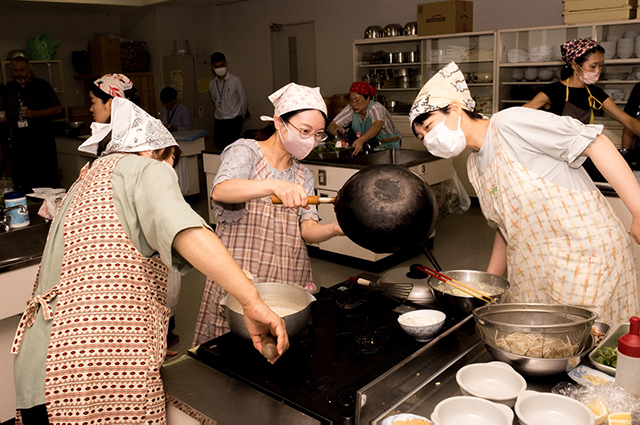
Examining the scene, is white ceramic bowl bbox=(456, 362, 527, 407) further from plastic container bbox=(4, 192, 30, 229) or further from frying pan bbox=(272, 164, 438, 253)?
plastic container bbox=(4, 192, 30, 229)

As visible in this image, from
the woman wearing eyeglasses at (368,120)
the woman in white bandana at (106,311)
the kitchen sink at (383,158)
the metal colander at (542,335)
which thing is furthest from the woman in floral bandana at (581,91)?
the woman in white bandana at (106,311)

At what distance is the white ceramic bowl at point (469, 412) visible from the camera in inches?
46.9

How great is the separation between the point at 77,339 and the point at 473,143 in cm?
138

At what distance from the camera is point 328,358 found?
4.88 feet

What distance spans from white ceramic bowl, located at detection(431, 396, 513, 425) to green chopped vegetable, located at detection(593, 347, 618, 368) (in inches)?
14.8

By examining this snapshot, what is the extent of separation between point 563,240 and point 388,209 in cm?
80

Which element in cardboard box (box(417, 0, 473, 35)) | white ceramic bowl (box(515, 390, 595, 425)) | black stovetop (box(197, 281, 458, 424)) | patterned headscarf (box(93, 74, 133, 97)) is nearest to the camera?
white ceramic bowl (box(515, 390, 595, 425))

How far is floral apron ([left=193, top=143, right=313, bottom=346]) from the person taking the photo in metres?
2.11

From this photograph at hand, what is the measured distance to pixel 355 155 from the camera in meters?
5.07

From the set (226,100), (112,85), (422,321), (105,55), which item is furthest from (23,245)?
(105,55)

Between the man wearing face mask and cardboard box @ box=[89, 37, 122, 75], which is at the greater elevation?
cardboard box @ box=[89, 37, 122, 75]

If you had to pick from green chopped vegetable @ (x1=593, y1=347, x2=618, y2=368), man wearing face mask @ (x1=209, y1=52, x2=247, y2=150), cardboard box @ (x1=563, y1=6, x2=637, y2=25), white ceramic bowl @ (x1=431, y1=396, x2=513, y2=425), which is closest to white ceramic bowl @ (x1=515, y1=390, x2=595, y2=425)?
white ceramic bowl @ (x1=431, y1=396, x2=513, y2=425)

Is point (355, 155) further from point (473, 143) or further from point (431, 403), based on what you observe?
point (431, 403)

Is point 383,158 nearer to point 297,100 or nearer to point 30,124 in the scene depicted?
point 297,100
